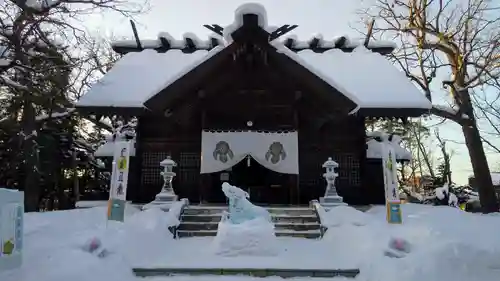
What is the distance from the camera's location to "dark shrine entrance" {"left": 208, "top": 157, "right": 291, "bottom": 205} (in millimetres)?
13309

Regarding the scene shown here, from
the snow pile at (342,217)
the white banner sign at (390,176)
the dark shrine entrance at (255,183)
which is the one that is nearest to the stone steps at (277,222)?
the snow pile at (342,217)

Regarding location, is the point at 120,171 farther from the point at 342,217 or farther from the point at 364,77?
the point at 364,77

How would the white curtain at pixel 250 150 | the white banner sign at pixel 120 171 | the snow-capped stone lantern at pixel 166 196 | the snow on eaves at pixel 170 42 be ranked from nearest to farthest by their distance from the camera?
the white banner sign at pixel 120 171 < the snow-capped stone lantern at pixel 166 196 < the white curtain at pixel 250 150 < the snow on eaves at pixel 170 42

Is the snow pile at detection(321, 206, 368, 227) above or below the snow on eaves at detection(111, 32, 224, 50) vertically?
below

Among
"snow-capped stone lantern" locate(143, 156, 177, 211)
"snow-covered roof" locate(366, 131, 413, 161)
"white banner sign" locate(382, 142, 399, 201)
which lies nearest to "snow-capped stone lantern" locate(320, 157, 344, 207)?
"white banner sign" locate(382, 142, 399, 201)

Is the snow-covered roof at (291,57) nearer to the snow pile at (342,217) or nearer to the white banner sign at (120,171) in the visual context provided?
the white banner sign at (120,171)

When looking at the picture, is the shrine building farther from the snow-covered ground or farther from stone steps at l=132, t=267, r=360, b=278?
stone steps at l=132, t=267, r=360, b=278

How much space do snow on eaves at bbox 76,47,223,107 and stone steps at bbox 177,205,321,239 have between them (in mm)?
3598

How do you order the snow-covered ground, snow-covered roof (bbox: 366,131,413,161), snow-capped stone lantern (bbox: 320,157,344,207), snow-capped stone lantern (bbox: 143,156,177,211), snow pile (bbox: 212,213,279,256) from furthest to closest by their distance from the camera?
snow-covered roof (bbox: 366,131,413,161) → snow-capped stone lantern (bbox: 320,157,344,207) → snow-capped stone lantern (bbox: 143,156,177,211) → snow pile (bbox: 212,213,279,256) → the snow-covered ground

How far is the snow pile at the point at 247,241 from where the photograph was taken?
7.38m

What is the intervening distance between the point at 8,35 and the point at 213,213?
→ 6384 millimetres

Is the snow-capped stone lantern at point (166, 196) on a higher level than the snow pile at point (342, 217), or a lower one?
higher

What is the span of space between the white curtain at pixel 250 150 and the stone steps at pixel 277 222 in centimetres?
147

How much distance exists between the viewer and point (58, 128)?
19031 millimetres
